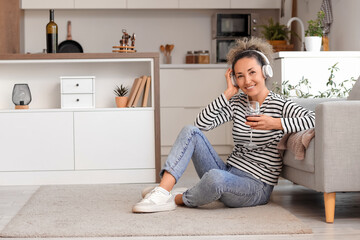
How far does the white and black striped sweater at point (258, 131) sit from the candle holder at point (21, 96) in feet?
5.41

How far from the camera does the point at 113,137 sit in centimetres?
419

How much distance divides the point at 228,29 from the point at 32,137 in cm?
281

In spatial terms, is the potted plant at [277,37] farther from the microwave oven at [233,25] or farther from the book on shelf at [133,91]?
the book on shelf at [133,91]

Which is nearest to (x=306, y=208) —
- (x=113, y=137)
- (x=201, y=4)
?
(x=113, y=137)

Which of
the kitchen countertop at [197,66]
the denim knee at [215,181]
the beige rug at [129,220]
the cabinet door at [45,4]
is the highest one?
the cabinet door at [45,4]

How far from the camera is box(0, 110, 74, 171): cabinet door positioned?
13.7 feet

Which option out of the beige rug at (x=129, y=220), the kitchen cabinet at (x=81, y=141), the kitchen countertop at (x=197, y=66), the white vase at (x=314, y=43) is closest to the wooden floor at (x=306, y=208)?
the beige rug at (x=129, y=220)

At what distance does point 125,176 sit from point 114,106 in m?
0.58

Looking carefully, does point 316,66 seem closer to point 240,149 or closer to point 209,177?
point 240,149

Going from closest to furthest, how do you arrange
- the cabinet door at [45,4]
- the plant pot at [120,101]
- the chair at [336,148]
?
1. the chair at [336,148]
2. the plant pot at [120,101]
3. the cabinet door at [45,4]

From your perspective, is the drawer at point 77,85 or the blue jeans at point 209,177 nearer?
the blue jeans at point 209,177

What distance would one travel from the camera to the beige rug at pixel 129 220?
2.53 metres

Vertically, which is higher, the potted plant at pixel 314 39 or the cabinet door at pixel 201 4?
the cabinet door at pixel 201 4

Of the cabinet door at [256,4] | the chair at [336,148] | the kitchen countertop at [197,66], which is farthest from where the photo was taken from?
the cabinet door at [256,4]
